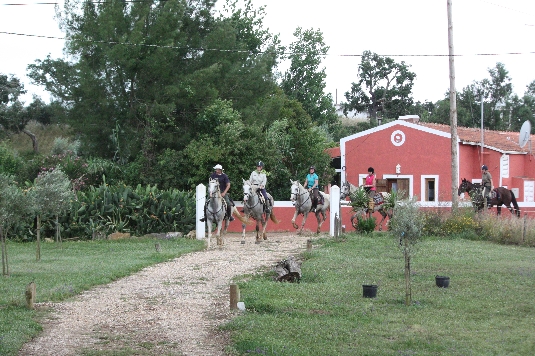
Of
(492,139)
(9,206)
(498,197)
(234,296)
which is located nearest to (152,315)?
(234,296)

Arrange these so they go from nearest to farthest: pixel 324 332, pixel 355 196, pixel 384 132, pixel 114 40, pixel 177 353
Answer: pixel 177 353
pixel 324 332
pixel 355 196
pixel 114 40
pixel 384 132

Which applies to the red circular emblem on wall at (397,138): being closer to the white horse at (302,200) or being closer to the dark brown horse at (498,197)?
the dark brown horse at (498,197)

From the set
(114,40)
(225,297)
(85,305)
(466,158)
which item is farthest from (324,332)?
(466,158)

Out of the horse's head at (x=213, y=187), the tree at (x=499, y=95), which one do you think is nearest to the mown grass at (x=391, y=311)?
the horse's head at (x=213, y=187)

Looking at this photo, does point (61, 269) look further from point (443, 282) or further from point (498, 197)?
point (498, 197)

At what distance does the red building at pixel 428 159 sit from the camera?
39.8 metres

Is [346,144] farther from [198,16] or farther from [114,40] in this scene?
[114,40]

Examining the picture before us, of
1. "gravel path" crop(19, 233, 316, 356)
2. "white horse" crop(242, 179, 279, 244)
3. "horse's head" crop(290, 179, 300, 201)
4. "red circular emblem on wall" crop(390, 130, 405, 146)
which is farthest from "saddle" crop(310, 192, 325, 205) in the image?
"red circular emblem on wall" crop(390, 130, 405, 146)

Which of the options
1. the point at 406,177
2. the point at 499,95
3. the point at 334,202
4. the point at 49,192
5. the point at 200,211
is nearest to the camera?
the point at 49,192

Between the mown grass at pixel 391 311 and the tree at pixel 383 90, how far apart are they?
47059 mm

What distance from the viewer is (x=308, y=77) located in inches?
2190

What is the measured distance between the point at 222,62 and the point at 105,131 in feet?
23.9

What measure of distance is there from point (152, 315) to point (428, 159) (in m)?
30.8

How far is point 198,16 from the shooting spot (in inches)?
1569
